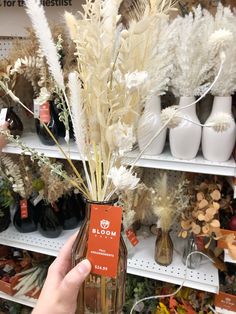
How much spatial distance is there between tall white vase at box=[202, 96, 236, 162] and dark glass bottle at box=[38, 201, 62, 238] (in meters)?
0.81

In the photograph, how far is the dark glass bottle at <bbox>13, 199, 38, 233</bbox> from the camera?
1549 millimetres

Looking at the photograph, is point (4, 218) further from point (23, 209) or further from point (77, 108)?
point (77, 108)

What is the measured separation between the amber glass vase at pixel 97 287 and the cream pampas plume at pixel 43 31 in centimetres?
27

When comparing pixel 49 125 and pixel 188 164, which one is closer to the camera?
pixel 188 164

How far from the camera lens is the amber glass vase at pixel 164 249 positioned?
1295 millimetres

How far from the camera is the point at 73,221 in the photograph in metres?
1.58

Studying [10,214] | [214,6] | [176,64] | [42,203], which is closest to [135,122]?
[176,64]

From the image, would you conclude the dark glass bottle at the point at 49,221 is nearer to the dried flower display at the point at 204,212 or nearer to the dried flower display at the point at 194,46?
the dried flower display at the point at 204,212

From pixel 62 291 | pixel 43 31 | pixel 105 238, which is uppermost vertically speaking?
pixel 43 31

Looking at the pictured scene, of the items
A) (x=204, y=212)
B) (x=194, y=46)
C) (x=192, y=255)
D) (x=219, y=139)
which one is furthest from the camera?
(x=192, y=255)

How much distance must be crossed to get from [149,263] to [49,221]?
1.75ft

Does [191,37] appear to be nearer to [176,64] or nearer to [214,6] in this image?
[176,64]

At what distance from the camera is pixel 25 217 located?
156 centimetres

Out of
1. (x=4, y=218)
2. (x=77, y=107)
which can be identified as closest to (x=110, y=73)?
(x=77, y=107)
